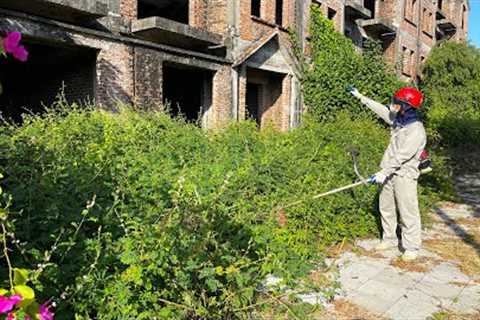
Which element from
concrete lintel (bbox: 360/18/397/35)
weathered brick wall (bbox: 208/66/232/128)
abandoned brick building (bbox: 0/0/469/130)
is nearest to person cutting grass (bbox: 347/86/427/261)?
abandoned brick building (bbox: 0/0/469/130)

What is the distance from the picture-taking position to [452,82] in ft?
86.7

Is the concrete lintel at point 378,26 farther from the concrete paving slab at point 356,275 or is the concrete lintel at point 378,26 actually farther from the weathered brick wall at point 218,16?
the concrete paving slab at point 356,275

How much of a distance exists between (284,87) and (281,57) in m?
1.17

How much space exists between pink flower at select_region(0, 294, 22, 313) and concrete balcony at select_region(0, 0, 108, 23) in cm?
918

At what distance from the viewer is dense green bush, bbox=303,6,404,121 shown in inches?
688

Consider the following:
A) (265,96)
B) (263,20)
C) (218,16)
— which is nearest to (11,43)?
(218,16)

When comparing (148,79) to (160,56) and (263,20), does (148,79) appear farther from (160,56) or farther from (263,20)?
(263,20)

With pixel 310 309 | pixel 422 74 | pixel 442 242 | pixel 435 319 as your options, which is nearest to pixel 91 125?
pixel 310 309

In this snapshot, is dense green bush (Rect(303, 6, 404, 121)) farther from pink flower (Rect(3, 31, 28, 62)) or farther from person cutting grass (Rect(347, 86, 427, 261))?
pink flower (Rect(3, 31, 28, 62))

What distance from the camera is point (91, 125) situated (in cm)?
646

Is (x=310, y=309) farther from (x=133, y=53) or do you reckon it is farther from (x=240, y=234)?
(x=133, y=53)

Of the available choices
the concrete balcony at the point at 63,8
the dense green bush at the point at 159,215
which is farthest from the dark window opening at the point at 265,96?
the dense green bush at the point at 159,215

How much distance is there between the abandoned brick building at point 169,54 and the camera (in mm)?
10156

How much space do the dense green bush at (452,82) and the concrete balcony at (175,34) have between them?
13135 mm
